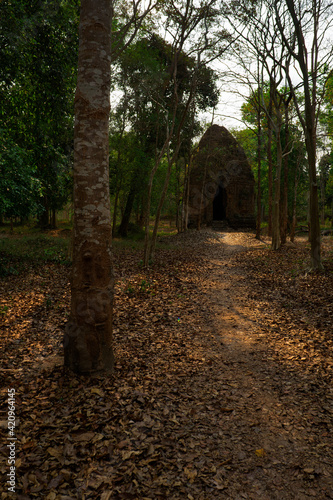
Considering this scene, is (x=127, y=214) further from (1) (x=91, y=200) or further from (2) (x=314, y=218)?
(1) (x=91, y=200)

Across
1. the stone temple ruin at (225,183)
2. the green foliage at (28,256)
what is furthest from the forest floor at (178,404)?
the stone temple ruin at (225,183)

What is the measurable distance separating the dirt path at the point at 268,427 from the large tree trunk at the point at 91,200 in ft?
6.74

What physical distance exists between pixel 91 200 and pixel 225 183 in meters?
29.2

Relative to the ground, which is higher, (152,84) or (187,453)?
(152,84)

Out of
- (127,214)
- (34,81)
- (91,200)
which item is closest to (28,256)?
(34,81)

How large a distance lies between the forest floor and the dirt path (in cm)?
1

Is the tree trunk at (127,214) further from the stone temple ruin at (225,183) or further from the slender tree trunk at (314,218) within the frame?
the slender tree trunk at (314,218)

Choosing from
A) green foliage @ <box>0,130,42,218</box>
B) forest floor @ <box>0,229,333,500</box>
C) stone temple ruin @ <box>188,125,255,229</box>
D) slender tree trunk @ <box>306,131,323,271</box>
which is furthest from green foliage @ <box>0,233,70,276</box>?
stone temple ruin @ <box>188,125,255,229</box>

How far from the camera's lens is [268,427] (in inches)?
143

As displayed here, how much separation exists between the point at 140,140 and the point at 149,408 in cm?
2102

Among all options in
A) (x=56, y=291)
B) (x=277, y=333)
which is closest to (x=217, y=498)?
(x=277, y=333)

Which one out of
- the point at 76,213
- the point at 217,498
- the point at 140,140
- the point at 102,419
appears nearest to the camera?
the point at 217,498

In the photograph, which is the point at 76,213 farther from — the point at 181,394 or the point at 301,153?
the point at 301,153

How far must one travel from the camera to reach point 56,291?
8.85 m
